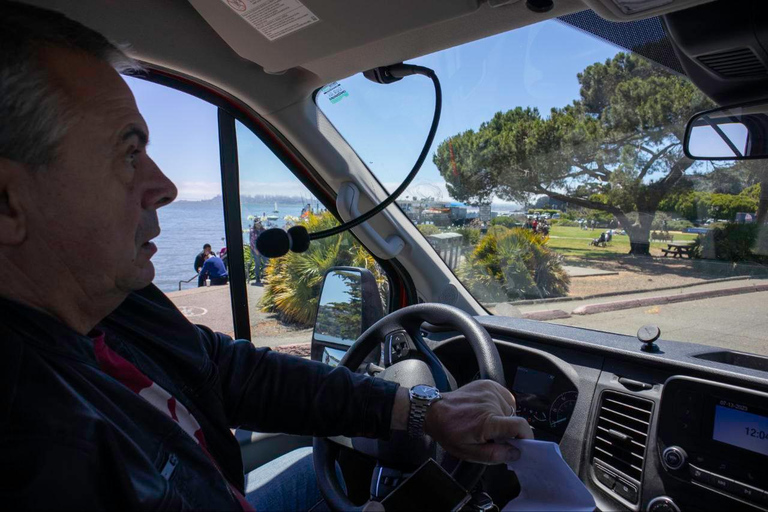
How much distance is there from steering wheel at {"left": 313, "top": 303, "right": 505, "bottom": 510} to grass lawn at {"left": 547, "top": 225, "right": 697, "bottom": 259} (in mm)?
767

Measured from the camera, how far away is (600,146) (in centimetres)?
210

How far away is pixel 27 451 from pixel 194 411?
0.61 meters

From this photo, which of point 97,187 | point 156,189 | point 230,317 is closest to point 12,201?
point 97,187

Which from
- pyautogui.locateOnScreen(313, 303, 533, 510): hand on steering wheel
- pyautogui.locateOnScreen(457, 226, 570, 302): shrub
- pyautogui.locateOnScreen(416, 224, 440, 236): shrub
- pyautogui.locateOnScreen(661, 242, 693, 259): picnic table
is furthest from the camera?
pyautogui.locateOnScreen(416, 224, 440, 236): shrub

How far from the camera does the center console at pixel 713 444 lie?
1440mm

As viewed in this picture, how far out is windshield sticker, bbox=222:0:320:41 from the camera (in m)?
1.58

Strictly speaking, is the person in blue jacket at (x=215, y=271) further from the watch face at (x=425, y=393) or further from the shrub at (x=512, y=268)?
the watch face at (x=425, y=393)

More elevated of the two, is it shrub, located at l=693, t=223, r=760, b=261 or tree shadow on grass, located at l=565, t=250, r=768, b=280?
shrub, located at l=693, t=223, r=760, b=261

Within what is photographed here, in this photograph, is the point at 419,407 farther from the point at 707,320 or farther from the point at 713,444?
the point at 707,320

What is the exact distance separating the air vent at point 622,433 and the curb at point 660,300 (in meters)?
0.51

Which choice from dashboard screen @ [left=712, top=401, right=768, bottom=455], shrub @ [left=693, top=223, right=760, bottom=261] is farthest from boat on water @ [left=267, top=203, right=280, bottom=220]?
dashboard screen @ [left=712, top=401, right=768, bottom=455]

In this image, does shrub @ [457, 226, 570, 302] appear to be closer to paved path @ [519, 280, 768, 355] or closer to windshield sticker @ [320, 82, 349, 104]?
paved path @ [519, 280, 768, 355]

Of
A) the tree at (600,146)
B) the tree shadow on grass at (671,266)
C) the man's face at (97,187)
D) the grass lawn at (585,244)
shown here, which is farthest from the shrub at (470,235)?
the man's face at (97,187)

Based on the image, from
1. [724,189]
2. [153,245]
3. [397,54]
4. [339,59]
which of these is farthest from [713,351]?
[153,245]
